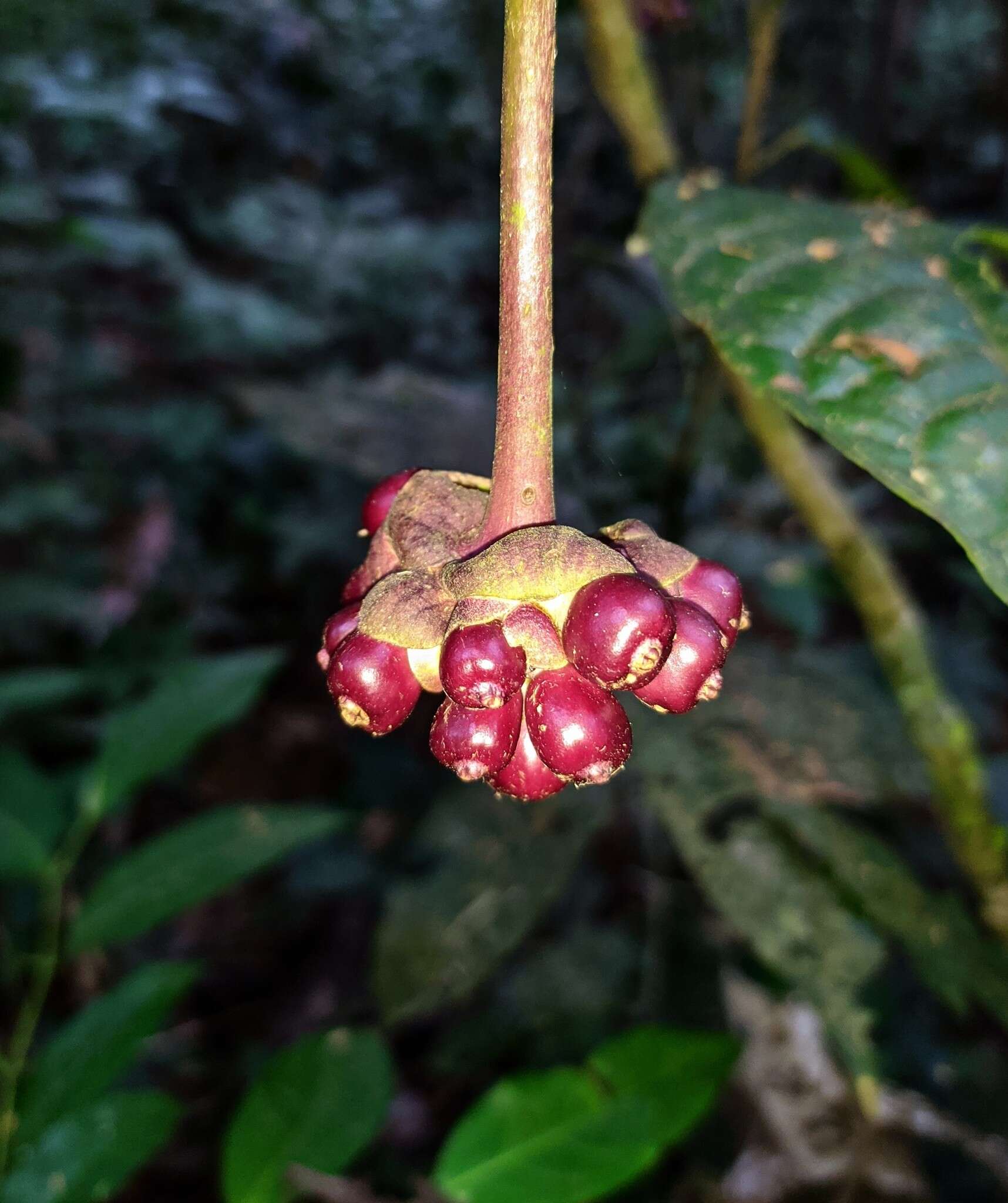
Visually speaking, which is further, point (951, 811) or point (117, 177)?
point (117, 177)

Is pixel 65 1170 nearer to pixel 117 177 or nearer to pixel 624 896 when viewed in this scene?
pixel 624 896

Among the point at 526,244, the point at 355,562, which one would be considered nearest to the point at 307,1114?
the point at 526,244

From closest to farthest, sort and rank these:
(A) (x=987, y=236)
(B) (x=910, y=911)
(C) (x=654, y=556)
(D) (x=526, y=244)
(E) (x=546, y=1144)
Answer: (D) (x=526, y=244) < (C) (x=654, y=556) < (A) (x=987, y=236) < (E) (x=546, y=1144) < (B) (x=910, y=911)

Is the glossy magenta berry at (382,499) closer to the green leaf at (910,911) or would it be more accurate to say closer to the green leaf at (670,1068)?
the green leaf at (670,1068)

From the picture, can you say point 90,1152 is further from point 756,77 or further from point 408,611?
point 756,77

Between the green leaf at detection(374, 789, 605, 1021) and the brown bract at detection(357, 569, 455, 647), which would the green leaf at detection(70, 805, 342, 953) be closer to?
the green leaf at detection(374, 789, 605, 1021)

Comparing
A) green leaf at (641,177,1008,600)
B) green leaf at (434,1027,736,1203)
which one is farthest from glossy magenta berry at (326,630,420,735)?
green leaf at (434,1027,736,1203)

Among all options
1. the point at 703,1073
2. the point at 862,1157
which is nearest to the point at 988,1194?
the point at 862,1157
